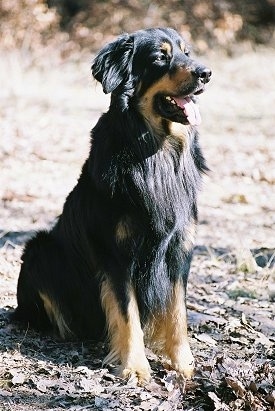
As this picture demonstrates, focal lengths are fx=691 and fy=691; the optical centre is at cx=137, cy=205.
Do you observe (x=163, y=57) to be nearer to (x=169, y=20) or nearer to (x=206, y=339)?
(x=206, y=339)

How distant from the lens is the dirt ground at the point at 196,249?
164 inches

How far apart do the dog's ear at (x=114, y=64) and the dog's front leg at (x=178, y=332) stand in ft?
4.54

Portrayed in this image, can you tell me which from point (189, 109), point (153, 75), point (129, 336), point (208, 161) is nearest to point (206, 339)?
point (129, 336)

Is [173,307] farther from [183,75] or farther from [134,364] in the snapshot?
[183,75]

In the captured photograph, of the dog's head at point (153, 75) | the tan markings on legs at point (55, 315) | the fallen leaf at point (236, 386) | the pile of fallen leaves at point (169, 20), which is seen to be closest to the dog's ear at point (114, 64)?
the dog's head at point (153, 75)

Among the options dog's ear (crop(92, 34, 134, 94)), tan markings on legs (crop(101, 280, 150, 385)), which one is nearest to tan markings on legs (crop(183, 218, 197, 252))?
tan markings on legs (crop(101, 280, 150, 385))

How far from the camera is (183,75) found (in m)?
4.36

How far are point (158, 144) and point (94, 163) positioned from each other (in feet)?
1.45

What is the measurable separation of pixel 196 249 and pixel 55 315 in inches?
107

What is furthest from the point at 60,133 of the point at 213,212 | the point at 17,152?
the point at 213,212

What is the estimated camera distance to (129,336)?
4.47 m

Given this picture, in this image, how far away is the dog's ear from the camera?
14.4 feet

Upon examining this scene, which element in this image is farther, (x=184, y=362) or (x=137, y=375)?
(x=184, y=362)

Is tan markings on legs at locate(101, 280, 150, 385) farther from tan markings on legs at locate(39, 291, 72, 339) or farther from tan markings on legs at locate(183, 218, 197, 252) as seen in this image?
tan markings on legs at locate(39, 291, 72, 339)
